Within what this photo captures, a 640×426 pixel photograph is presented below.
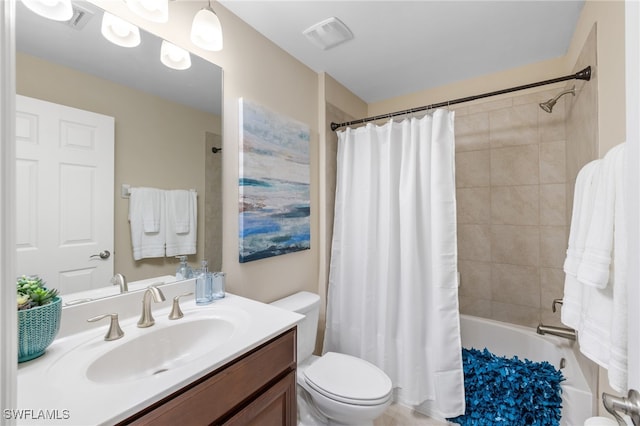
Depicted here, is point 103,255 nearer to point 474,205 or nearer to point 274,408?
point 274,408

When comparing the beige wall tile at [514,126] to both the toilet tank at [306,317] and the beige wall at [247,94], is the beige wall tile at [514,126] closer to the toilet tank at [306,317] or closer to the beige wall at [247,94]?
the beige wall at [247,94]

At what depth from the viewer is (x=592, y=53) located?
4.37 feet

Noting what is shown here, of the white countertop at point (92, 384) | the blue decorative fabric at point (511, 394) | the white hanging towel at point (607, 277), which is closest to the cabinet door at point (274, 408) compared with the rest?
the white countertop at point (92, 384)

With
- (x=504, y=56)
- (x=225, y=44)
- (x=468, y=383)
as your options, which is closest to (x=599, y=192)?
(x=468, y=383)

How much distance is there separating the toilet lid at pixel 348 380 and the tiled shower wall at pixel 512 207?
1331mm

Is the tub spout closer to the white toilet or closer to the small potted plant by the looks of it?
the white toilet

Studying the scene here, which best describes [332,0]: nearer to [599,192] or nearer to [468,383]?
[599,192]

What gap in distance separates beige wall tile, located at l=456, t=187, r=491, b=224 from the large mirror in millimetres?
2023

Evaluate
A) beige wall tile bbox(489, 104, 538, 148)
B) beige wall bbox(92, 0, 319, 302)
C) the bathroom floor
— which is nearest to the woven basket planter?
beige wall bbox(92, 0, 319, 302)

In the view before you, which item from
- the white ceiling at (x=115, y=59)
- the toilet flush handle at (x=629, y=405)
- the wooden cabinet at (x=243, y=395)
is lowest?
the wooden cabinet at (x=243, y=395)

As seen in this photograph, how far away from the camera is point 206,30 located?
1198mm

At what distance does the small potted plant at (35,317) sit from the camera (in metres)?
0.75

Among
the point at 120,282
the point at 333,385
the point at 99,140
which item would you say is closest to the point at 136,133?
the point at 99,140

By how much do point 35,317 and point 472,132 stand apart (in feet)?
9.25
